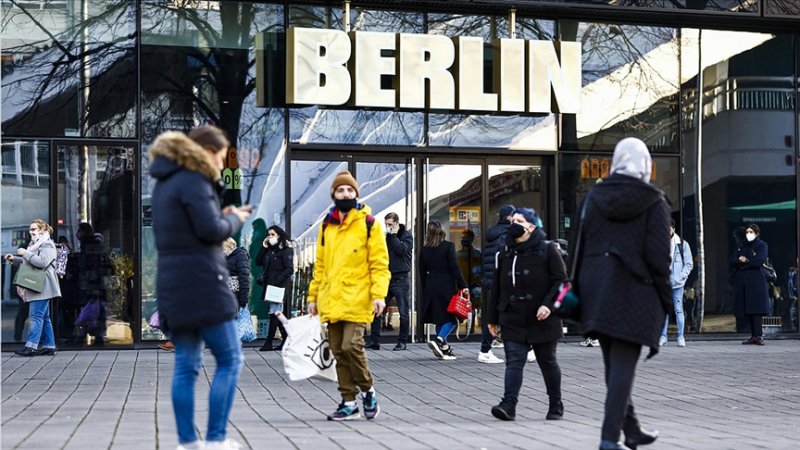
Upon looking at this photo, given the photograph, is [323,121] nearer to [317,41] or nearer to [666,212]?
[317,41]

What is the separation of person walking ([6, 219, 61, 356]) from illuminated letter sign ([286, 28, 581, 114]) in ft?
13.0

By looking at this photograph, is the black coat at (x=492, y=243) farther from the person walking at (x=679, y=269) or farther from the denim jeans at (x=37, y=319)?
the denim jeans at (x=37, y=319)

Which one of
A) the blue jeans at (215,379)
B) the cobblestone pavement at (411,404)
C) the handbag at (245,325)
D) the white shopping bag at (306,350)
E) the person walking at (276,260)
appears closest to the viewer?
the blue jeans at (215,379)

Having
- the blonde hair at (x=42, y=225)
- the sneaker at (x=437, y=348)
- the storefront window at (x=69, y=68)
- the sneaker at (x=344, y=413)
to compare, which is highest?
the storefront window at (x=69, y=68)

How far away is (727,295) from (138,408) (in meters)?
12.6

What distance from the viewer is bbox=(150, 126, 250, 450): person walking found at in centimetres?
705

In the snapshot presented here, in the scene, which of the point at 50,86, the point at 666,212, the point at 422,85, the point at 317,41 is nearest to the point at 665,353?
the point at 422,85

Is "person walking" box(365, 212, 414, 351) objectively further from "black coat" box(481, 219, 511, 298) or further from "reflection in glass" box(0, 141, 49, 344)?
"reflection in glass" box(0, 141, 49, 344)

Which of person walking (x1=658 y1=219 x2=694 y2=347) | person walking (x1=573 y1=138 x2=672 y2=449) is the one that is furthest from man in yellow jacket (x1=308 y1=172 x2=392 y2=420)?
person walking (x1=658 y1=219 x2=694 y2=347)

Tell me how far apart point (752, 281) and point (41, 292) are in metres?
10.5

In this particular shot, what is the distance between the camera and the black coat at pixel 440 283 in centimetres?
1717

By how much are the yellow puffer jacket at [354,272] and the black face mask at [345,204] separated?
0.16ft

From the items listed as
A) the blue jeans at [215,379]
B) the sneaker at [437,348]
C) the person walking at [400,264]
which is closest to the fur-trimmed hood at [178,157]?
the blue jeans at [215,379]

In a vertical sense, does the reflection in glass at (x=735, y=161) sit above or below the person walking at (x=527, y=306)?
above
